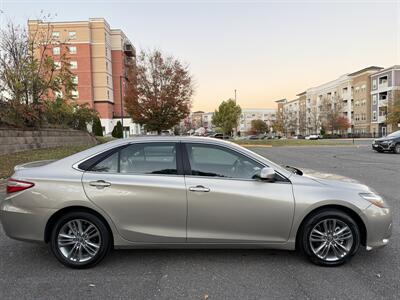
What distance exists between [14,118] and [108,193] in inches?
514

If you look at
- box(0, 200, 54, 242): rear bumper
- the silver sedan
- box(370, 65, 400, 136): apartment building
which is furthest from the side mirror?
box(370, 65, 400, 136): apartment building

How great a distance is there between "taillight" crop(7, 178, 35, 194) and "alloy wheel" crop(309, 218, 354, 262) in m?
3.36

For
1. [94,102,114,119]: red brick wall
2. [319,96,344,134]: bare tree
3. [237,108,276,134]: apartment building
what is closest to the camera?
[94,102,114,119]: red brick wall

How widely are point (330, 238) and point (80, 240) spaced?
2.95 m

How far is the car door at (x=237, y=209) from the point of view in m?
3.26

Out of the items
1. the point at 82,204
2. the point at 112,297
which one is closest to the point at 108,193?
the point at 82,204

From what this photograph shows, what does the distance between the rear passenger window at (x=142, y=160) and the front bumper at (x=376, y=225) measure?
2297 millimetres

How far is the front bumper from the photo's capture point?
10.8ft

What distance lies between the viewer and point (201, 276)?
312 cm

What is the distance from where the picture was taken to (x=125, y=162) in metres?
3.46

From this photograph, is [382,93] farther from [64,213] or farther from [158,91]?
[64,213]

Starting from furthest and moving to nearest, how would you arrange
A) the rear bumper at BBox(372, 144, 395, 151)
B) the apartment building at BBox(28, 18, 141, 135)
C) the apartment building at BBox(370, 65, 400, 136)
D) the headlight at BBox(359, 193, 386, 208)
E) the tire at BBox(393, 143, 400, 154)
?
1. the apartment building at BBox(370, 65, 400, 136)
2. the apartment building at BBox(28, 18, 141, 135)
3. the rear bumper at BBox(372, 144, 395, 151)
4. the tire at BBox(393, 143, 400, 154)
5. the headlight at BBox(359, 193, 386, 208)

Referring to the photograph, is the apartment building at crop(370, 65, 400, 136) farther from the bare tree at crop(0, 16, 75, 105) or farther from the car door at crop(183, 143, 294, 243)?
the car door at crop(183, 143, 294, 243)

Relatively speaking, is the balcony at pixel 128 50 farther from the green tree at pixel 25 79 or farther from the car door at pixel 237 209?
the car door at pixel 237 209
